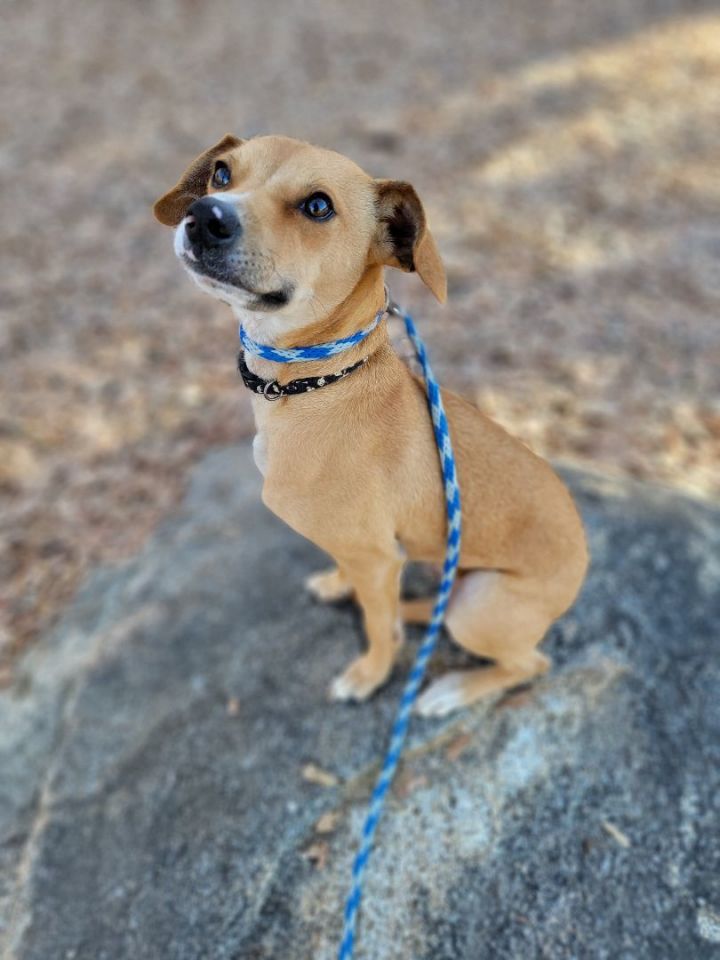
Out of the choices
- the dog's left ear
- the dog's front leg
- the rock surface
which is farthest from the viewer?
the dog's front leg

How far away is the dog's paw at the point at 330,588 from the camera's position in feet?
12.7

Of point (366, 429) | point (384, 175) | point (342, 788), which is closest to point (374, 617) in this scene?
point (342, 788)

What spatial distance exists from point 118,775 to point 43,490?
2574 mm

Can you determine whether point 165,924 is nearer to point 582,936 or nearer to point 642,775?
point 582,936

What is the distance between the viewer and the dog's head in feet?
7.83

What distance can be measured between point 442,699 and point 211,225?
2.37 meters

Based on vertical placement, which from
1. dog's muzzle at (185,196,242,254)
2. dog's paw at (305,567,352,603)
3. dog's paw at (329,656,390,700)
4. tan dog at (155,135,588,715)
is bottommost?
dog's paw at (329,656,390,700)

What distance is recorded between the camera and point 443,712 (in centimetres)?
338

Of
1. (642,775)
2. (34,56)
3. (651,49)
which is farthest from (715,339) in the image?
(34,56)

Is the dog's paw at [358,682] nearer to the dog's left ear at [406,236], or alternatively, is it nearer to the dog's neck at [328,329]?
the dog's neck at [328,329]

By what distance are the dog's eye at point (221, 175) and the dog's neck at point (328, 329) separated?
516 millimetres

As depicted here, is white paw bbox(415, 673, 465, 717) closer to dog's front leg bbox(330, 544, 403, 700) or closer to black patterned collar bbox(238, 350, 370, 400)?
dog's front leg bbox(330, 544, 403, 700)

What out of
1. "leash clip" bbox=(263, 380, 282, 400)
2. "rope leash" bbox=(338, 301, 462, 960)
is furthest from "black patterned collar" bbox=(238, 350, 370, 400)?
"rope leash" bbox=(338, 301, 462, 960)

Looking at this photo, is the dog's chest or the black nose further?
the dog's chest
